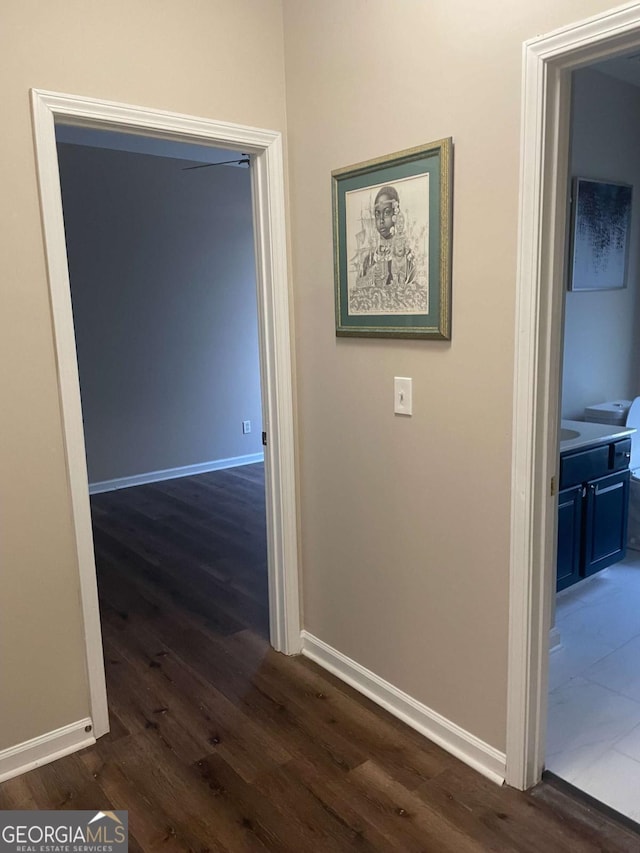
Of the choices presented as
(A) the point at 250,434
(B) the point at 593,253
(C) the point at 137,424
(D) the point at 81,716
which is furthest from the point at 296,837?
(A) the point at 250,434

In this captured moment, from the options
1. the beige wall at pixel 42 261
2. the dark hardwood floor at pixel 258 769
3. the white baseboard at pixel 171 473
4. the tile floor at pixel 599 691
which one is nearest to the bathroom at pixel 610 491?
the tile floor at pixel 599 691

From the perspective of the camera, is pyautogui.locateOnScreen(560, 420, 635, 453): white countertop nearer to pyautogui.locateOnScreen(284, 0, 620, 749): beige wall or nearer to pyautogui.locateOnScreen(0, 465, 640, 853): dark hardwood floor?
pyautogui.locateOnScreen(284, 0, 620, 749): beige wall

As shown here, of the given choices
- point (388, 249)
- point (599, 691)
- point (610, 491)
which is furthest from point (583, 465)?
point (388, 249)

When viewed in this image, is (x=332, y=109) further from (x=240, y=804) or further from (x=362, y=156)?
(x=240, y=804)

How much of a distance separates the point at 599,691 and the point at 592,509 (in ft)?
3.07

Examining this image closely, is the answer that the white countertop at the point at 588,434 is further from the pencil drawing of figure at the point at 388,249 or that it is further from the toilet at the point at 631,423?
the pencil drawing of figure at the point at 388,249

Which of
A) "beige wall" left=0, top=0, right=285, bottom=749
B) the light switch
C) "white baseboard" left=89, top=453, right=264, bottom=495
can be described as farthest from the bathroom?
"white baseboard" left=89, top=453, right=264, bottom=495

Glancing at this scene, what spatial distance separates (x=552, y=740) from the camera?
2246 mm

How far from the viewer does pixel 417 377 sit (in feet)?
7.13

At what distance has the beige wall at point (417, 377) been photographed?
1854 millimetres

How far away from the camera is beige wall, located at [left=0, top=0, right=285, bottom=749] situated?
1972 mm

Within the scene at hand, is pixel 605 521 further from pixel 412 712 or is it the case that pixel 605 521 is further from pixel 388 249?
pixel 388 249

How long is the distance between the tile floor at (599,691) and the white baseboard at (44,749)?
1.55 m

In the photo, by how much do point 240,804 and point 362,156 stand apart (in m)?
2.08
